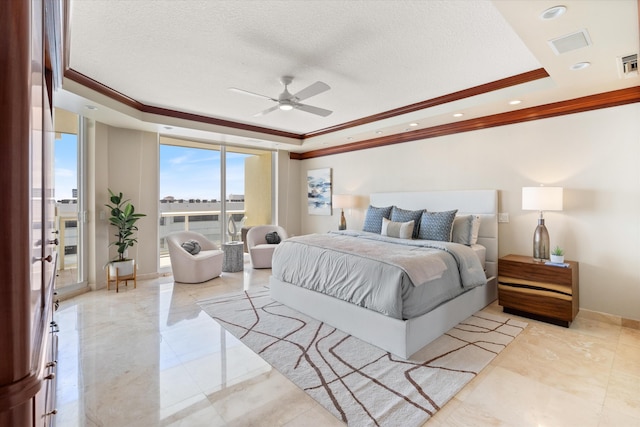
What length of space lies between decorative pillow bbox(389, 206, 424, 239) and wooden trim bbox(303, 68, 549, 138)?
4.66 feet

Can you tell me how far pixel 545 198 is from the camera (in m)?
3.38

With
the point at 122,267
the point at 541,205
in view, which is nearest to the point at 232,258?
the point at 122,267

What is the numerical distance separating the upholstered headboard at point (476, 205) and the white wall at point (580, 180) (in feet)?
0.41

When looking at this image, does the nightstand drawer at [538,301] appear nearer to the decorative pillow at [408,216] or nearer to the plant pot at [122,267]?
the decorative pillow at [408,216]

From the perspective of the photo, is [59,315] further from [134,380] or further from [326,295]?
[326,295]

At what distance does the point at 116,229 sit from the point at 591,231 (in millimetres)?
6310

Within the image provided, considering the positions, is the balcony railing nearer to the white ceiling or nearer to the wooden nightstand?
the white ceiling

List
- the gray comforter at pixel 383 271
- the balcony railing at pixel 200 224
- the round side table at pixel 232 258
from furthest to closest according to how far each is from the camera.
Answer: the balcony railing at pixel 200 224
the round side table at pixel 232 258
the gray comforter at pixel 383 271

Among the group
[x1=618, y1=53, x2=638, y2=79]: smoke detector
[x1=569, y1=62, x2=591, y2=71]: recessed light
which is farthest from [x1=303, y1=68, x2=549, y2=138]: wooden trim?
[x1=618, y1=53, x2=638, y2=79]: smoke detector

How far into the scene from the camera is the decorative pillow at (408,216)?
437cm

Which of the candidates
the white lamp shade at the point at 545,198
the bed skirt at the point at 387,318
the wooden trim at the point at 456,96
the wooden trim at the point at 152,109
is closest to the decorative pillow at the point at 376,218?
the wooden trim at the point at 456,96

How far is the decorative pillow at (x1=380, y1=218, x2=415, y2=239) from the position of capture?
13.8 feet

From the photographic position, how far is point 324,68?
3.14 m

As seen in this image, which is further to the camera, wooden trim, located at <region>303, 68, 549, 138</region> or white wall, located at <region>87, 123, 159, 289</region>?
white wall, located at <region>87, 123, 159, 289</region>
